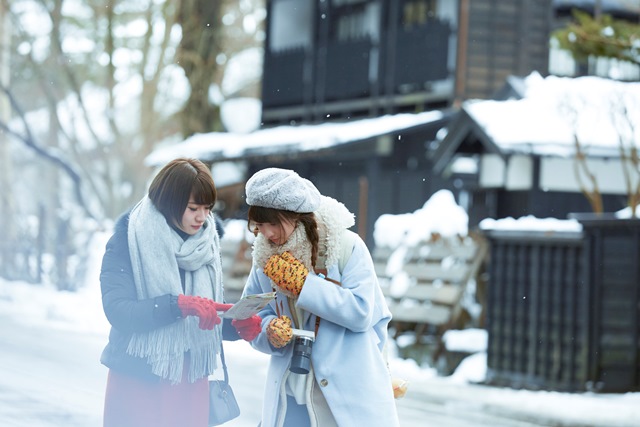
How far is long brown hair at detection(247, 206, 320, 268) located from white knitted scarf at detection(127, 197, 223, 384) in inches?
10.8

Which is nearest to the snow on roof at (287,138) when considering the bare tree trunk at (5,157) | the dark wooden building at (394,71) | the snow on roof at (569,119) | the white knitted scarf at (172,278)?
the dark wooden building at (394,71)

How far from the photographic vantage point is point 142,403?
13.4 feet

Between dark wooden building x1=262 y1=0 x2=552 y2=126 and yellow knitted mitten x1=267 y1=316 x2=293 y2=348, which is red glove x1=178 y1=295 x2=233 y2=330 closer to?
yellow knitted mitten x1=267 y1=316 x2=293 y2=348

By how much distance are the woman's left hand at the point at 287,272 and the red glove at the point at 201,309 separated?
18 cm

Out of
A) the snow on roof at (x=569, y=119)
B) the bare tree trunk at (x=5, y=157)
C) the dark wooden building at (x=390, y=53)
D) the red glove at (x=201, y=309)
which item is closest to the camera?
the red glove at (x=201, y=309)

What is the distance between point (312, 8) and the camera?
2438 centimetres

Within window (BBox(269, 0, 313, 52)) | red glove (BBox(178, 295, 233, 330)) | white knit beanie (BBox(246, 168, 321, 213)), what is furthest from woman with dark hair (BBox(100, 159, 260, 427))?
window (BBox(269, 0, 313, 52))

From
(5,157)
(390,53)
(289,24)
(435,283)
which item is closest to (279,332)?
(435,283)

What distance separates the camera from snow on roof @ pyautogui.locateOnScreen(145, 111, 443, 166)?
18.8m

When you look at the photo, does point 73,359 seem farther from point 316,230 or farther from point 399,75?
point 399,75

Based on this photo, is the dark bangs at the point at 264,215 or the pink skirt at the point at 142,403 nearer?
the dark bangs at the point at 264,215

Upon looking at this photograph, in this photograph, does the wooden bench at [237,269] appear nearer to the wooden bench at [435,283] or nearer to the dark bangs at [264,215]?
the wooden bench at [435,283]

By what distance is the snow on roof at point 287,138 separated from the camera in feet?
61.8

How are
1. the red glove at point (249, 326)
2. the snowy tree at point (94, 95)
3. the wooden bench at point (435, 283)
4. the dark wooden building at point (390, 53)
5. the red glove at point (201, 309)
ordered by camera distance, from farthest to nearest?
the snowy tree at point (94, 95) < the dark wooden building at point (390, 53) < the wooden bench at point (435, 283) < the red glove at point (249, 326) < the red glove at point (201, 309)
